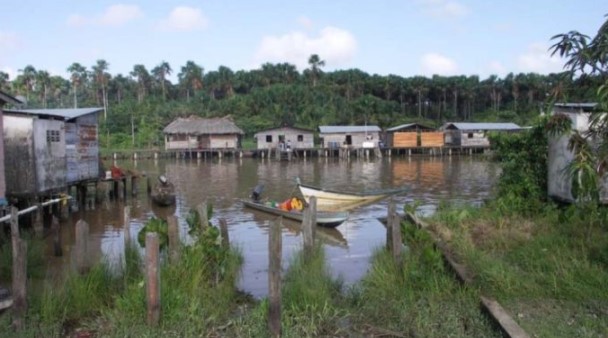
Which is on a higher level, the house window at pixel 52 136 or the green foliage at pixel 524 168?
the house window at pixel 52 136

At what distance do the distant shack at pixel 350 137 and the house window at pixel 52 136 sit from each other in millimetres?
38137

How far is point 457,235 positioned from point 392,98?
235 ft

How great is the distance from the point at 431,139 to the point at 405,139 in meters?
2.58

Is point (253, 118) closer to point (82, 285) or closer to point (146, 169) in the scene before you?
point (146, 169)

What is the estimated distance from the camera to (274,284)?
6.71 metres

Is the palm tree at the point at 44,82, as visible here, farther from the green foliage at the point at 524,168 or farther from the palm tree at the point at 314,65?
the green foliage at the point at 524,168

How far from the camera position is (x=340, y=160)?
50844 millimetres

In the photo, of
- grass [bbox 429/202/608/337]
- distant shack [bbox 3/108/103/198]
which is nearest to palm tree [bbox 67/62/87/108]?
distant shack [bbox 3/108/103/198]

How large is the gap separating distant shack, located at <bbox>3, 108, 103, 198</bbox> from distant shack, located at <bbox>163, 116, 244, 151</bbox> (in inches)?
1315

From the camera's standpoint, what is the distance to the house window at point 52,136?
17953 mm

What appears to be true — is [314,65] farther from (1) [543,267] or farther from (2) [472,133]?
(1) [543,267]

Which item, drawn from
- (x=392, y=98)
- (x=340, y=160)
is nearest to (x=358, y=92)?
(x=392, y=98)

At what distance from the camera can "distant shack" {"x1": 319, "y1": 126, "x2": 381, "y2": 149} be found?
5570 centimetres

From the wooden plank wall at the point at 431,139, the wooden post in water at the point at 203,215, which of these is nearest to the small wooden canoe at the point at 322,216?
the wooden post in water at the point at 203,215
